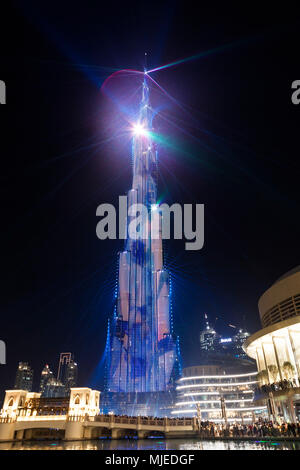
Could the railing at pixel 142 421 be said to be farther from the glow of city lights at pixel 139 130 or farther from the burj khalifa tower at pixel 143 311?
the glow of city lights at pixel 139 130

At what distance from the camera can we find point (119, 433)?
40.3 m

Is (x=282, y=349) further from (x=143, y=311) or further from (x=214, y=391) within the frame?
(x=214, y=391)

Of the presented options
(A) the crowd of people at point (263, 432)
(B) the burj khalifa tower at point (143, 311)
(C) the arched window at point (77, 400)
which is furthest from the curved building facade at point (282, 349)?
(B) the burj khalifa tower at point (143, 311)

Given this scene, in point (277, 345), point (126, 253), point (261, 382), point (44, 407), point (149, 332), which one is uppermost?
point (126, 253)

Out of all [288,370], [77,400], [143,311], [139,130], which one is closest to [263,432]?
[288,370]

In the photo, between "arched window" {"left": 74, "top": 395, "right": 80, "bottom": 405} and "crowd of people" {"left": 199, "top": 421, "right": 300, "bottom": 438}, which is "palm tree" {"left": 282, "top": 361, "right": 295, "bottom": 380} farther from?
"arched window" {"left": 74, "top": 395, "right": 80, "bottom": 405}

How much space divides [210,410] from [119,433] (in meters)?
61.3

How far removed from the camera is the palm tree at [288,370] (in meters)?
33.6

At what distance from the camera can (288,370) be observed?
3378 cm

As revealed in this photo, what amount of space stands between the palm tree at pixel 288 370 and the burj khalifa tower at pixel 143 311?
53.4 meters

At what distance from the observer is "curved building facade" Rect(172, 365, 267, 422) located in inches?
3607

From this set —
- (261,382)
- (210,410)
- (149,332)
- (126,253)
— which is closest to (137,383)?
(149,332)

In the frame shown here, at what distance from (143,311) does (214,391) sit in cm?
3339
